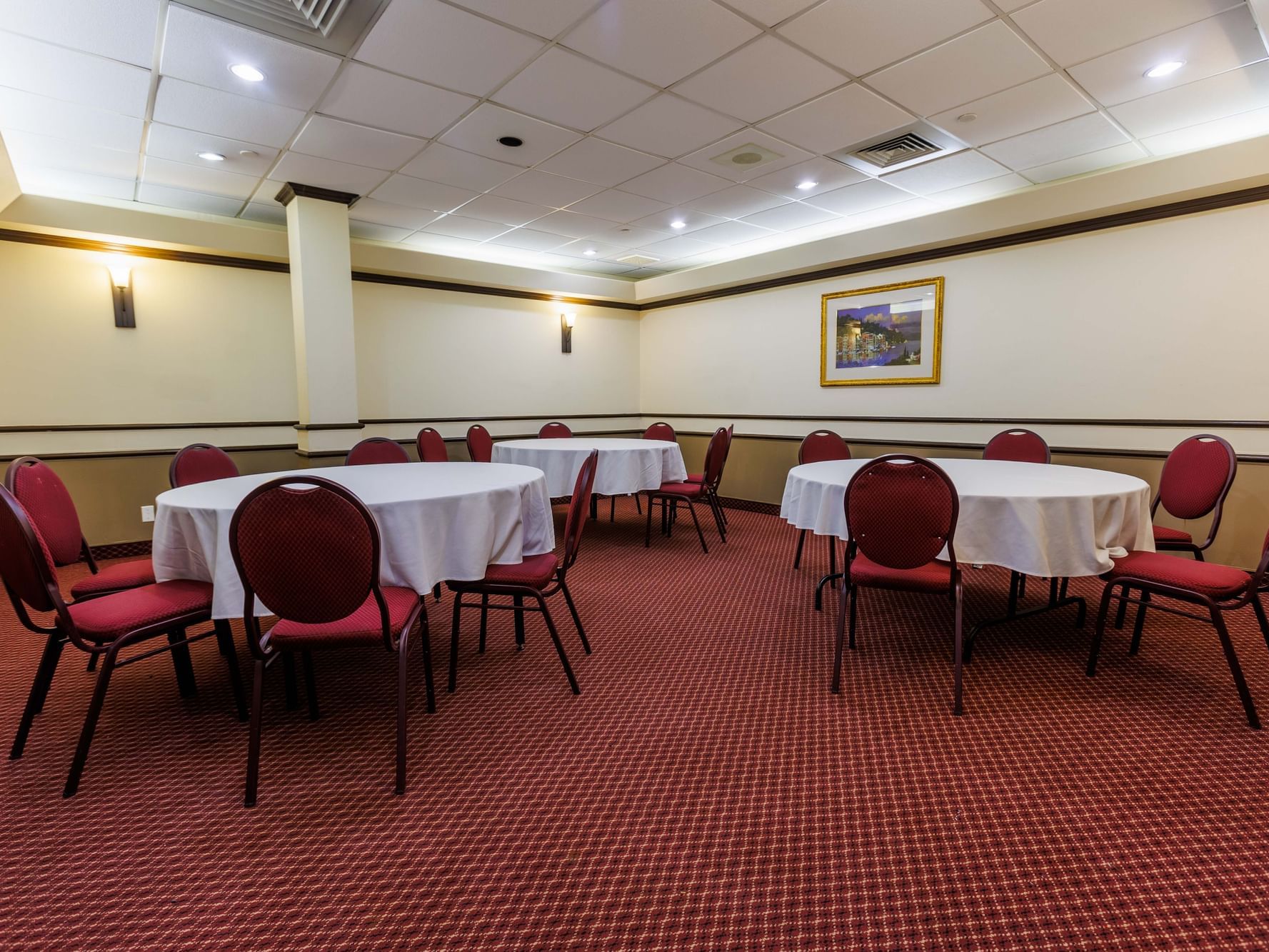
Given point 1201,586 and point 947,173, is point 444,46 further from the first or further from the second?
point 1201,586

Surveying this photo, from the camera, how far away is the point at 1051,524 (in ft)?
7.97

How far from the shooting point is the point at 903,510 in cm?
235

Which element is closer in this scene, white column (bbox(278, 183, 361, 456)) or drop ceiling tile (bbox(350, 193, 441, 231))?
white column (bbox(278, 183, 361, 456))

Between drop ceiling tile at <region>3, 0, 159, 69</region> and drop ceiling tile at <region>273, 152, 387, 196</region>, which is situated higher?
drop ceiling tile at <region>273, 152, 387, 196</region>

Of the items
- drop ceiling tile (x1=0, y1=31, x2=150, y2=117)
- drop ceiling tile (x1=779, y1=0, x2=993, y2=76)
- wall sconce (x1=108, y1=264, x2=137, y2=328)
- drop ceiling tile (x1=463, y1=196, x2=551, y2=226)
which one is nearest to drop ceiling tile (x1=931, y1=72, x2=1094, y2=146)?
drop ceiling tile (x1=779, y1=0, x2=993, y2=76)

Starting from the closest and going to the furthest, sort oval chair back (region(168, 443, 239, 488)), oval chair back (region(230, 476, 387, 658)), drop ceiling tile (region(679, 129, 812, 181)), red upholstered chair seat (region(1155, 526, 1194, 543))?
oval chair back (region(230, 476, 387, 658))
red upholstered chair seat (region(1155, 526, 1194, 543))
oval chair back (region(168, 443, 239, 488))
drop ceiling tile (region(679, 129, 812, 181))

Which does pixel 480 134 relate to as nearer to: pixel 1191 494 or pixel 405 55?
pixel 405 55

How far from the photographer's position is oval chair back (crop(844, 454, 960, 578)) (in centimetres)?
230

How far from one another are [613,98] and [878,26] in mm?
1335

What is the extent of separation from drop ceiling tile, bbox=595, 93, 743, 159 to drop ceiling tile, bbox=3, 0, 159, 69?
219cm

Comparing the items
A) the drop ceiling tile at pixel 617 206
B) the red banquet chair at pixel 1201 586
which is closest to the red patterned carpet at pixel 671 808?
the red banquet chair at pixel 1201 586

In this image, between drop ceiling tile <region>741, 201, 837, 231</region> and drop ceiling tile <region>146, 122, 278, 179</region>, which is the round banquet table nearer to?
drop ceiling tile <region>146, 122, 278, 179</region>

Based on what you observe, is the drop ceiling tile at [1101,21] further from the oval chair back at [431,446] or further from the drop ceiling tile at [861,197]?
the oval chair back at [431,446]

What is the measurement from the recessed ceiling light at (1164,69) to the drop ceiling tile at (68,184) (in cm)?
632
